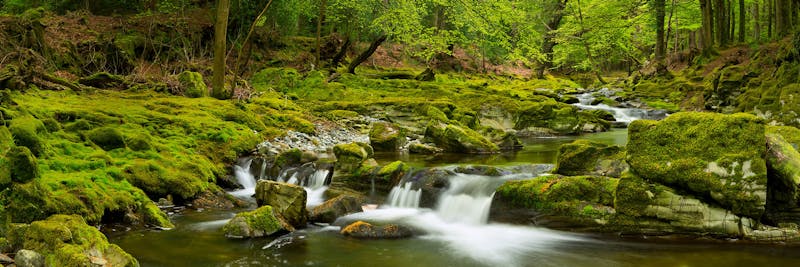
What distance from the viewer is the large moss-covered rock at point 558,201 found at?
275 inches

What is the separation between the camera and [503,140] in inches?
588

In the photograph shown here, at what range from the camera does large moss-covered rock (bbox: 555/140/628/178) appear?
8281 mm

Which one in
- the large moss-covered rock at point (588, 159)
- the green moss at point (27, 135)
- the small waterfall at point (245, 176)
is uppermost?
the large moss-covered rock at point (588, 159)

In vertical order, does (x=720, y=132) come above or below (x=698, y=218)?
above

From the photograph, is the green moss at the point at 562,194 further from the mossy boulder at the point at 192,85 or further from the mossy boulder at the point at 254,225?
the mossy boulder at the point at 192,85

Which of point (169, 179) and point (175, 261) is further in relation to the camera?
point (169, 179)

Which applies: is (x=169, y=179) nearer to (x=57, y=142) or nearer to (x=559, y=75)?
(x=57, y=142)

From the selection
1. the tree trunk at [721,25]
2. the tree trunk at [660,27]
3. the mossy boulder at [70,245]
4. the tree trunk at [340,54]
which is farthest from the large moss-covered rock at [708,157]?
the tree trunk at [660,27]

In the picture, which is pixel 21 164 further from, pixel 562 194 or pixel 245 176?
pixel 562 194

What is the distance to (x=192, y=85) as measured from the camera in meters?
15.5

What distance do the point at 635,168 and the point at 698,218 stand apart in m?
0.91

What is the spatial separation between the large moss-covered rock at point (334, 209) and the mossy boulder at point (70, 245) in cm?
300

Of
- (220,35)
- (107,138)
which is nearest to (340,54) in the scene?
(220,35)

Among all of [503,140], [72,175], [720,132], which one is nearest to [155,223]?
[72,175]
